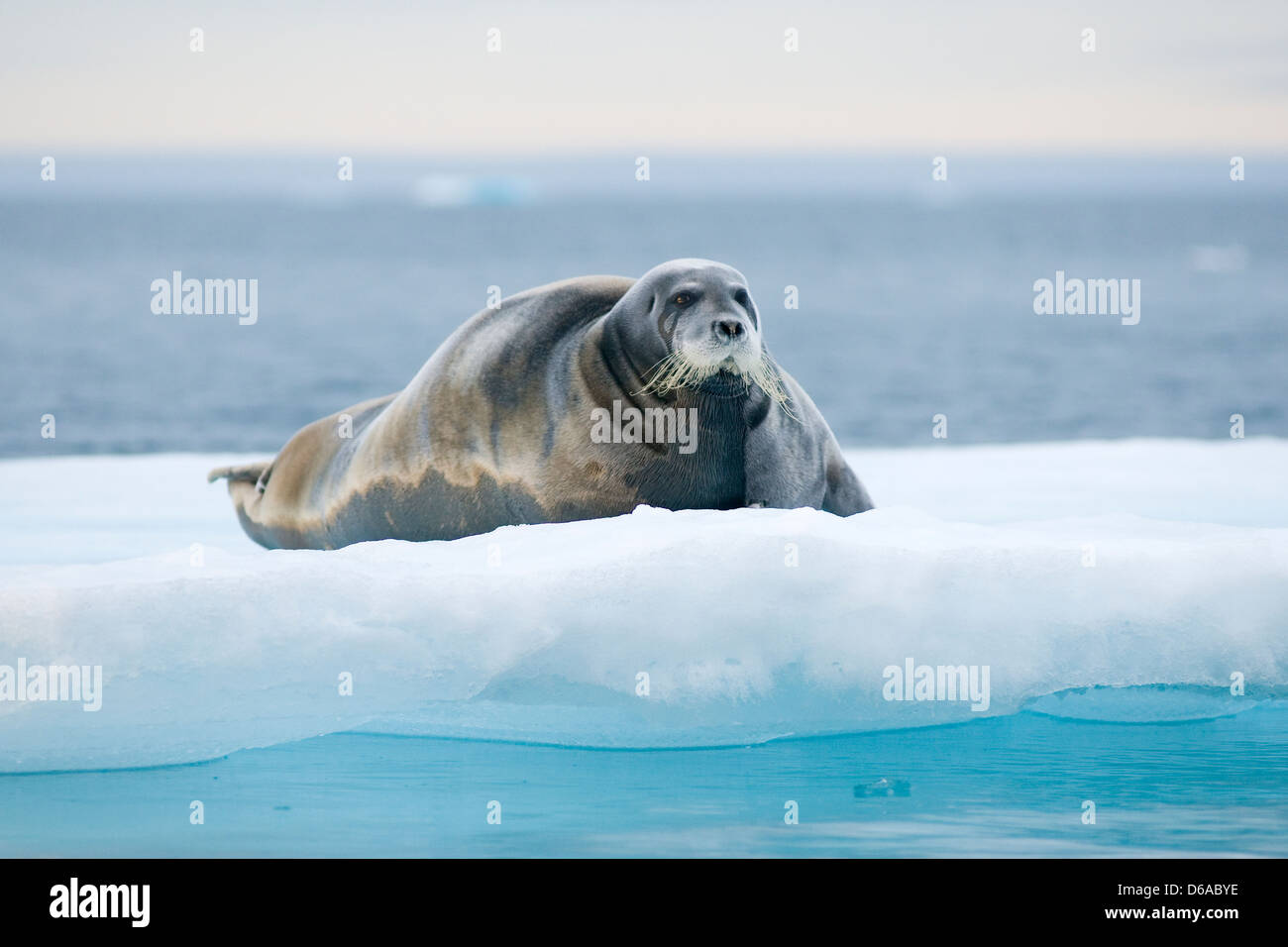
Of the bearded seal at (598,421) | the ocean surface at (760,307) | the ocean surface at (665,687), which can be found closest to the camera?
the ocean surface at (665,687)

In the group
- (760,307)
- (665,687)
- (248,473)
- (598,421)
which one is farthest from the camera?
(760,307)

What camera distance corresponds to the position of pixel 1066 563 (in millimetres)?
5613

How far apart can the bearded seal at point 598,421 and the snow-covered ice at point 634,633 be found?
40 cm

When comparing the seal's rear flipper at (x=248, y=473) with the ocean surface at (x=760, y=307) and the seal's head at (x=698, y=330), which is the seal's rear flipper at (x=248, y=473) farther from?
the ocean surface at (x=760, y=307)

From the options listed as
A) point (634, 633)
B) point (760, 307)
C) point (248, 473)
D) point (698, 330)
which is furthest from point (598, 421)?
point (760, 307)

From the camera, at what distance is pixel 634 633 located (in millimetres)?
5309

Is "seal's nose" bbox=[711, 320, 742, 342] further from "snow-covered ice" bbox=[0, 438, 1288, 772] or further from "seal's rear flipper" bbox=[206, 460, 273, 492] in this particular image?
"seal's rear flipper" bbox=[206, 460, 273, 492]

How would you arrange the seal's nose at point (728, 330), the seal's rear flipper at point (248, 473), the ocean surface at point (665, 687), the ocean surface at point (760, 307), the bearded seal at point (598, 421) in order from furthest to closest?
1. the ocean surface at point (760, 307)
2. the seal's rear flipper at point (248, 473)
3. the bearded seal at point (598, 421)
4. the seal's nose at point (728, 330)
5. the ocean surface at point (665, 687)

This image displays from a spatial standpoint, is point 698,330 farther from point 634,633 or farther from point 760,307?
point 760,307

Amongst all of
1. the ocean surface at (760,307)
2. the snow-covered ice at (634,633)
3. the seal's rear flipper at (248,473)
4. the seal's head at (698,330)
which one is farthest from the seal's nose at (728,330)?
the ocean surface at (760,307)

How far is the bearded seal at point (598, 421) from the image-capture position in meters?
6.17

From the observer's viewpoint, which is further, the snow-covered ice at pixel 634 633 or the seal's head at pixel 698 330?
the seal's head at pixel 698 330

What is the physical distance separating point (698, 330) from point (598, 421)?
1.84ft

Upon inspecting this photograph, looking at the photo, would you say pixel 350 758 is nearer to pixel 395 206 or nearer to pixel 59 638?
pixel 59 638
